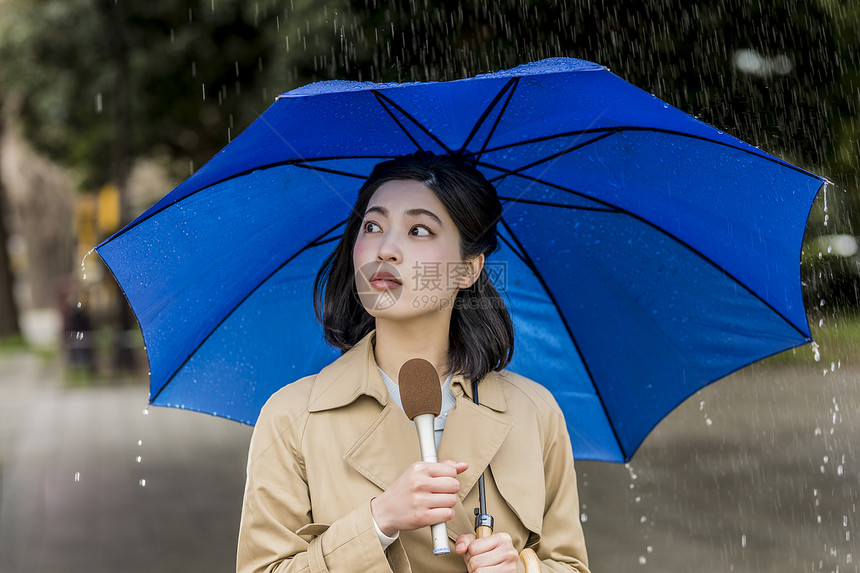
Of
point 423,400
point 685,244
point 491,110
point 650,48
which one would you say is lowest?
point 423,400

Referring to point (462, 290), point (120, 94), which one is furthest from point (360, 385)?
point (120, 94)

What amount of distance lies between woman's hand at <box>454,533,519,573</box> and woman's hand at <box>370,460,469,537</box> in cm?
15

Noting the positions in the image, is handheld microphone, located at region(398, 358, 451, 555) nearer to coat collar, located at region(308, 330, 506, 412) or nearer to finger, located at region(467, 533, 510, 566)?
finger, located at region(467, 533, 510, 566)

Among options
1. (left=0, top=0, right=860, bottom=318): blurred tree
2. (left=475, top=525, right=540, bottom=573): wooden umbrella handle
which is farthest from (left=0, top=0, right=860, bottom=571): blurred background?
(left=475, top=525, right=540, bottom=573): wooden umbrella handle

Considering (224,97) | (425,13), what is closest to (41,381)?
(224,97)

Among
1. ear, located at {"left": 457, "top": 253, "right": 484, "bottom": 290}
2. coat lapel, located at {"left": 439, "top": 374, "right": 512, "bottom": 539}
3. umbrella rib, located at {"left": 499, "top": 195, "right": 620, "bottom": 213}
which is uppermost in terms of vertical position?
umbrella rib, located at {"left": 499, "top": 195, "right": 620, "bottom": 213}

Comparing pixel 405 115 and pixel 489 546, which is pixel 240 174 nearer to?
pixel 405 115

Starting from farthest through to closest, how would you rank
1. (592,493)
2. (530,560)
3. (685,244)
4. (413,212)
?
(592,493) → (685,244) → (413,212) → (530,560)

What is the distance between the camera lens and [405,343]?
2.64m

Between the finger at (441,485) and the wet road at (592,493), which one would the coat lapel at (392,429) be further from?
the wet road at (592,493)

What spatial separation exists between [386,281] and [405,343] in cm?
22

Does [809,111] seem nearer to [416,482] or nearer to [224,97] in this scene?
[416,482]

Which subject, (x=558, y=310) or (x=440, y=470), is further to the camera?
(x=558, y=310)

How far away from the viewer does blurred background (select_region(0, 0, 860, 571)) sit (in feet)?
23.4
